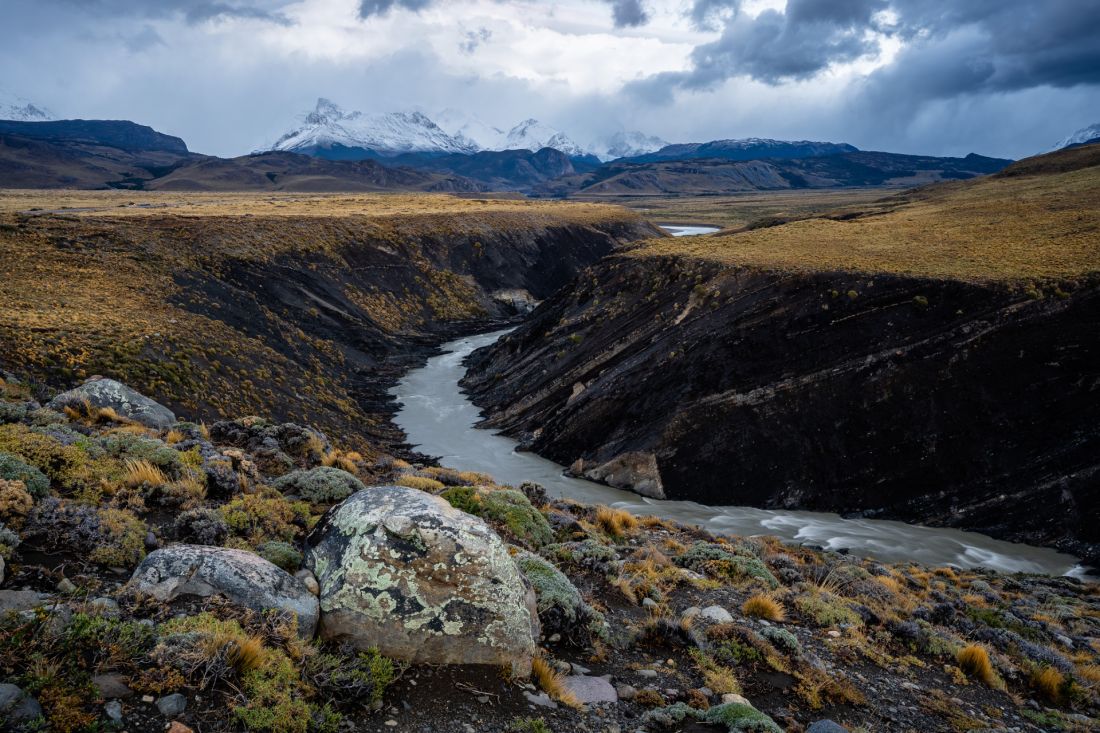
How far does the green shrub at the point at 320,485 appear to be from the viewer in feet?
36.9

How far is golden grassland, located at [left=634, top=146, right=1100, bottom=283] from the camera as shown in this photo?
100 ft

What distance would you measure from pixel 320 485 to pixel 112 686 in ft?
21.6

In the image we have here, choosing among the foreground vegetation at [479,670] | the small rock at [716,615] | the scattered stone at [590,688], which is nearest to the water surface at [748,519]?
the foreground vegetation at [479,670]

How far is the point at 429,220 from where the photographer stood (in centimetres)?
8000

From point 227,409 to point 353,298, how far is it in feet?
103

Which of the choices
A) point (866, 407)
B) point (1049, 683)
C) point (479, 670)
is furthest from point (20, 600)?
point (866, 407)

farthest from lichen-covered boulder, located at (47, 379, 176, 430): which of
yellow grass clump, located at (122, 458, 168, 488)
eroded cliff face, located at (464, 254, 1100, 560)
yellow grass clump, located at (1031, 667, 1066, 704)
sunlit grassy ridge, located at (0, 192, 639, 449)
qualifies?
yellow grass clump, located at (1031, 667, 1066, 704)

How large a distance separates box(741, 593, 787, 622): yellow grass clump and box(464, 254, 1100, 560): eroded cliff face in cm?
1606

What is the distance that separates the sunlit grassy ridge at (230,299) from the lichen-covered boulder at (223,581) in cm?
2067

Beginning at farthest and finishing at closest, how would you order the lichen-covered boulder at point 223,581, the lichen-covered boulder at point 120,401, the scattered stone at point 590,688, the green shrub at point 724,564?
the lichen-covered boulder at point 120,401 → the green shrub at point 724,564 → the scattered stone at point 590,688 → the lichen-covered boulder at point 223,581

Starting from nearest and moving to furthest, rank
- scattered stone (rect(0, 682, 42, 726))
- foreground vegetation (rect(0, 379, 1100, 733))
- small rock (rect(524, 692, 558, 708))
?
scattered stone (rect(0, 682, 42, 726)) < foreground vegetation (rect(0, 379, 1100, 733)) < small rock (rect(524, 692, 558, 708))

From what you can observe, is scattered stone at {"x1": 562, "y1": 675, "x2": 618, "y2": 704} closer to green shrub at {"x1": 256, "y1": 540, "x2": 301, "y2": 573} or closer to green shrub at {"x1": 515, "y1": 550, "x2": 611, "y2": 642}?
green shrub at {"x1": 515, "y1": 550, "x2": 611, "y2": 642}

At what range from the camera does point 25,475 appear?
8055 millimetres

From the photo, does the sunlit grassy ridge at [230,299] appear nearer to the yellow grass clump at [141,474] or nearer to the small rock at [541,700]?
the yellow grass clump at [141,474]
